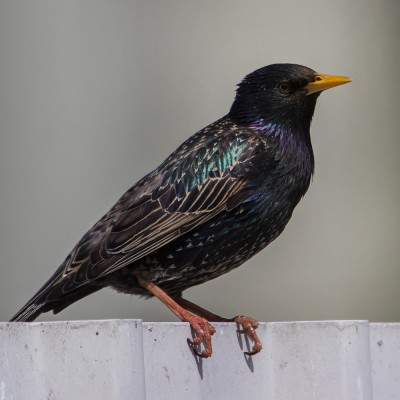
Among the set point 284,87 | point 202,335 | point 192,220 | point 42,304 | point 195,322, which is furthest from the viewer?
point 284,87

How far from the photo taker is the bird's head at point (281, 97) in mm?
4875

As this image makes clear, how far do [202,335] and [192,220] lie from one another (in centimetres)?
100

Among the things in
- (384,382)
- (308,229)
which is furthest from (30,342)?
(308,229)

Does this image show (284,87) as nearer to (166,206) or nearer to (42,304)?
(166,206)

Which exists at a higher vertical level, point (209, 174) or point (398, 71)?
point (398, 71)

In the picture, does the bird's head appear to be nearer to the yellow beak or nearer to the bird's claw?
the yellow beak

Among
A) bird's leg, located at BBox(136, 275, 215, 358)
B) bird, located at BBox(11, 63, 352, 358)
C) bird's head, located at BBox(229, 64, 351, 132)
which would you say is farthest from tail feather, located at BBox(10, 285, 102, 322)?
bird's head, located at BBox(229, 64, 351, 132)

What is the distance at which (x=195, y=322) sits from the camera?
12.6 feet

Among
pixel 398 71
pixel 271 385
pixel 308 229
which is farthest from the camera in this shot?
pixel 398 71

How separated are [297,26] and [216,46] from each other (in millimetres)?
540

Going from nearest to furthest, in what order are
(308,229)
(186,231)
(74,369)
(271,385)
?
(74,369), (271,385), (186,231), (308,229)

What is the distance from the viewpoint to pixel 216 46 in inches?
295

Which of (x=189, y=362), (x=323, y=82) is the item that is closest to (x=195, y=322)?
(x=189, y=362)

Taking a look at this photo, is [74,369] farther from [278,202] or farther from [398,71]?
[398,71]
